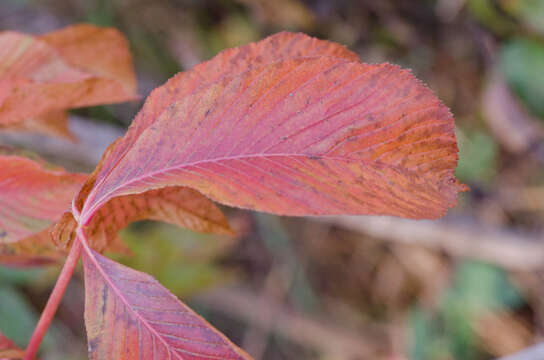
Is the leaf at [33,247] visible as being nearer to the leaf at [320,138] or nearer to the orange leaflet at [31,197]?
the orange leaflet at [31,197]

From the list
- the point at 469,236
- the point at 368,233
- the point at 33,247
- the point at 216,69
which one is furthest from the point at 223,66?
the point at 368,233

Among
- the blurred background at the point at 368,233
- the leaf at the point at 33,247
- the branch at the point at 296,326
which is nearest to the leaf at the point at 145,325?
the leaf at the point at 33,247

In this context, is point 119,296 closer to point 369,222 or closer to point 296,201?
point 296,201

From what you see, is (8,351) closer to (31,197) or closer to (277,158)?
(31,197)

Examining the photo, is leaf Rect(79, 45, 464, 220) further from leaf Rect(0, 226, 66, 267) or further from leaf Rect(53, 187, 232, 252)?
leaf Rect(0, 226, 66, 267)

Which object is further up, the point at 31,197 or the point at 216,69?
the point at 216,69

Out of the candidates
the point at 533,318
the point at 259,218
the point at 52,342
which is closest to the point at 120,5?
the point at 259,218
